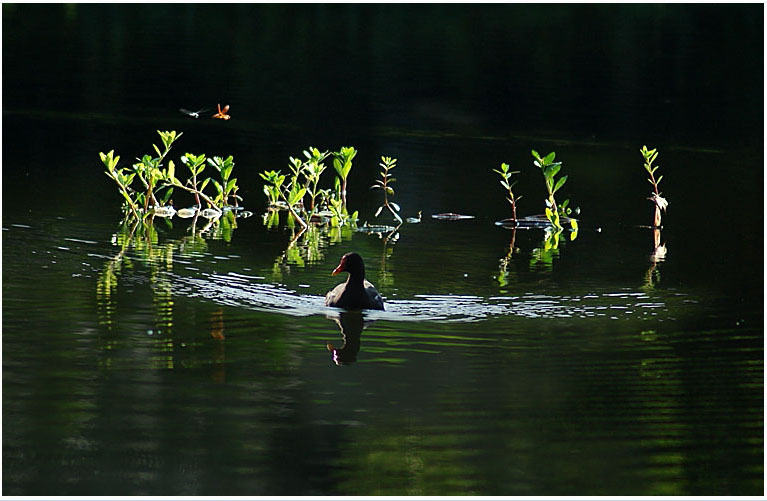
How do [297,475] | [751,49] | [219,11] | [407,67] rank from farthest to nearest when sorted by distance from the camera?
[219,11]
[751,49]
[407,67]
[297,475]

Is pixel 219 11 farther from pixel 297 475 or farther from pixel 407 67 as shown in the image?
pixel 297 475

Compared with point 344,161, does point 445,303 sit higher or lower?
lower

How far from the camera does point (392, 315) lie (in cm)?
1298

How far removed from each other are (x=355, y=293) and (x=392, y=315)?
39 centimetres

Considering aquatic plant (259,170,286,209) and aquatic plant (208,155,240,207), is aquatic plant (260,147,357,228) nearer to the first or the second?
aquatic plant (259,170,286,209)

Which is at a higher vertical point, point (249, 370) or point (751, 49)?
point (751, 49)

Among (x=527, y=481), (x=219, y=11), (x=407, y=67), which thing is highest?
(x=219, y=11)

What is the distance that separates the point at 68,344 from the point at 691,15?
47.5 metres

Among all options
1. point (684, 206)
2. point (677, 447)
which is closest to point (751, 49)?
point (684, 206)

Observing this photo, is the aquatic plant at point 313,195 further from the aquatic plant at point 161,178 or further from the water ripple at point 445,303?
the water ripple at point 445,303

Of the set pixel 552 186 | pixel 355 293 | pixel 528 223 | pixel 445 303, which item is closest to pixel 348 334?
pixel 355 293

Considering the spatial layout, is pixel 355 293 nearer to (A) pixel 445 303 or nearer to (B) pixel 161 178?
(A) pixel 445 303

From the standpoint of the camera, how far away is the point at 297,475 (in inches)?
346

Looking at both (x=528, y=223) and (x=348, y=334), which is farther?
(x=528, y=223)
